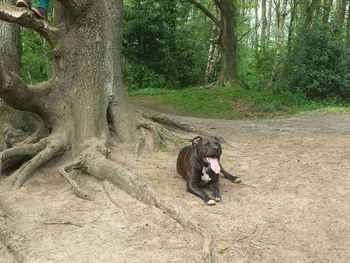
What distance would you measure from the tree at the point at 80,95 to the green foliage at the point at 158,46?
1699cm

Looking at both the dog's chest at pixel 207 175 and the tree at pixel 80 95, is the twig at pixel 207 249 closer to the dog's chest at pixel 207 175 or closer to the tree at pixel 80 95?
the dog's chest at pixel 207 175

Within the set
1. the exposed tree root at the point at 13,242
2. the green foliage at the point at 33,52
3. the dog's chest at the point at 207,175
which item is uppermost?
the green foliage at the point at 33,52

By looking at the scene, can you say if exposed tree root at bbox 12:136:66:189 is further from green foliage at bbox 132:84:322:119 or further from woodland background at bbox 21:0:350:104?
woodland background at bbox 21:0:350:104

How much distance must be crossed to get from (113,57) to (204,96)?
12.4 meters

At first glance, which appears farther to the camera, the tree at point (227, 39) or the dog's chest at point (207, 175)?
the tree at point (227, 39)

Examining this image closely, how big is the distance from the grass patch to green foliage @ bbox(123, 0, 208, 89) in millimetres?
4650

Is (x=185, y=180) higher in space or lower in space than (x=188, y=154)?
lower

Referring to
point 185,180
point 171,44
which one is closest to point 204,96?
point 171,44

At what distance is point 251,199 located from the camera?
19.2 ft

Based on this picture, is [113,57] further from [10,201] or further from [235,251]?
[235,251]

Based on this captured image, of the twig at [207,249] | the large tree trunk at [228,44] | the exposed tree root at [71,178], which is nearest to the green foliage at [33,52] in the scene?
the large tree trunk at [228,44]

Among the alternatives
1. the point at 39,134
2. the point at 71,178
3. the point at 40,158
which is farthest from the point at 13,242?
the point at 39,134

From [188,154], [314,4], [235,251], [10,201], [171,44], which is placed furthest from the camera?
[171,44]

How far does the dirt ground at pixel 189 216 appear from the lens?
4520 millimetres
